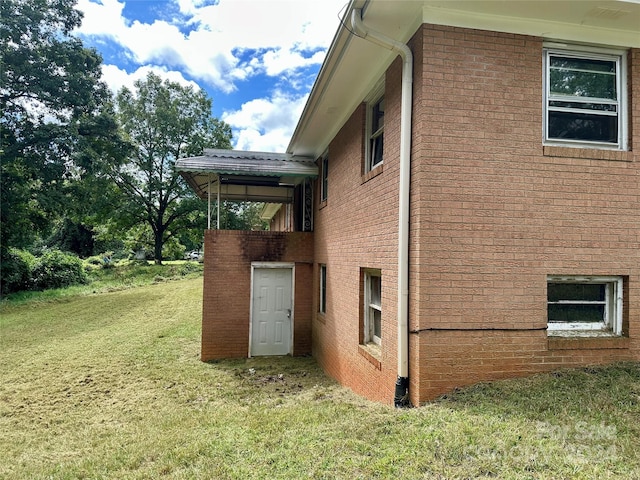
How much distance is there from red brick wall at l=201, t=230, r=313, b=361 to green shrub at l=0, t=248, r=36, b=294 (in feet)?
49.1

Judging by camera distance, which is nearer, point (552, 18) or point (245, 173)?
point (552, 18)

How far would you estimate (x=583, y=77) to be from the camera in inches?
184

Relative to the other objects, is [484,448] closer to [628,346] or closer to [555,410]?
[555,410]

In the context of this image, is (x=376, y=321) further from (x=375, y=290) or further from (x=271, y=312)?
(x=271, y=312)

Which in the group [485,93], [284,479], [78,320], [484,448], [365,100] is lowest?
[78,320]

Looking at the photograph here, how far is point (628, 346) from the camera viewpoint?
14.5ft

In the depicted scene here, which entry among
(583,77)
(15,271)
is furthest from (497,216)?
(15,271)

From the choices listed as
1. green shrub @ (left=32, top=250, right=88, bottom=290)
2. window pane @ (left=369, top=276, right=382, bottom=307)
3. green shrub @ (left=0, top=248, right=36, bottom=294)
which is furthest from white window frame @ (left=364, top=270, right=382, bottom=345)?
green shrub @ (left=32, top=250, right=88, bottom=290)

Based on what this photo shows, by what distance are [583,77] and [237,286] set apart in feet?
25.3

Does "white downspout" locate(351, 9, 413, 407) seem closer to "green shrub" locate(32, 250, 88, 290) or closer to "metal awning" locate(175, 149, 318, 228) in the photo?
"metal awning" locate(175, 149, 318, 228)

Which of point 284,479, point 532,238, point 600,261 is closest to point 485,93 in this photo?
point 532,238

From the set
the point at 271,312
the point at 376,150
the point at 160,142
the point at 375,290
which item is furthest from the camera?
the point at 160,142

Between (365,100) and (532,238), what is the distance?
3.45 meters

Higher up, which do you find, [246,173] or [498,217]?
[246,173]
